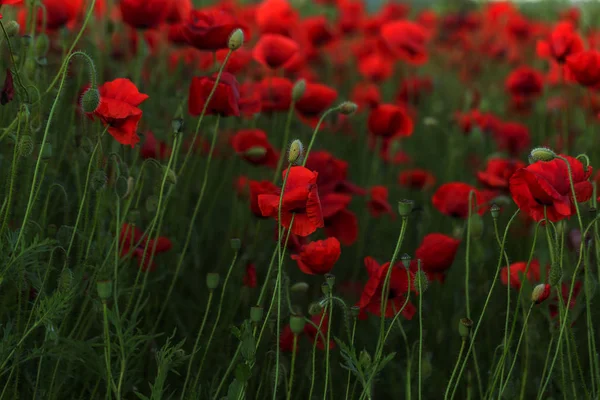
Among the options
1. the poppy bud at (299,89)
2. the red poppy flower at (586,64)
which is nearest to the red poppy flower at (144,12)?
the poppy bud at (299,89)

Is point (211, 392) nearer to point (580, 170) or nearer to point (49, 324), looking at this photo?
point (49, 324)

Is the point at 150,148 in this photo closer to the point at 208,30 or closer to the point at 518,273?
the point at 208,30

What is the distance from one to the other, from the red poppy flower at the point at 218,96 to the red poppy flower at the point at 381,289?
1.53 feet

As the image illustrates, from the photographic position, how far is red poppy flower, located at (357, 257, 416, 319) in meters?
1.41

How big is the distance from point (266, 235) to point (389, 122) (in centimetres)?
47

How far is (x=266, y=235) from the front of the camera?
2.20 m

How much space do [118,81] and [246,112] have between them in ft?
1.44

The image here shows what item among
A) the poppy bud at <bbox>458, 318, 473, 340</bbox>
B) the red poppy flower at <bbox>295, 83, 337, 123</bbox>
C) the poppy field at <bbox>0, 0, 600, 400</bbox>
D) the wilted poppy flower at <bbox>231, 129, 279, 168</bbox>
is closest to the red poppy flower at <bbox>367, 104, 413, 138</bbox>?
the poppy field at <bbox>0, 0, 600, 400</bbox>

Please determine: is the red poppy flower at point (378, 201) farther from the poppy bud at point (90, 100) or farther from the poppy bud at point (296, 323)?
the poppy bud at point (90, 100)

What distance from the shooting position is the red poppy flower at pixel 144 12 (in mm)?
2057

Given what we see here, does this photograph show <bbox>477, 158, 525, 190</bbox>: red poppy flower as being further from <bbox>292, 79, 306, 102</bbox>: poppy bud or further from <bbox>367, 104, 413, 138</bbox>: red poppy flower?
<bbox>292, 79, 306, 102</bbox>: poppy bud

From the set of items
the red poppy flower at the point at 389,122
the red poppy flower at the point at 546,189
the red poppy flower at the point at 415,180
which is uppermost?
the red poppy flower at the point at 546,189

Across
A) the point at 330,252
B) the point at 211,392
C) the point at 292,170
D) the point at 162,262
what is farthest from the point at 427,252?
the point at 162,262

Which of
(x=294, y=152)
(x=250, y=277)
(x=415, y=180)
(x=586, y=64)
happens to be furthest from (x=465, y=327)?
(x=415, y=180)
